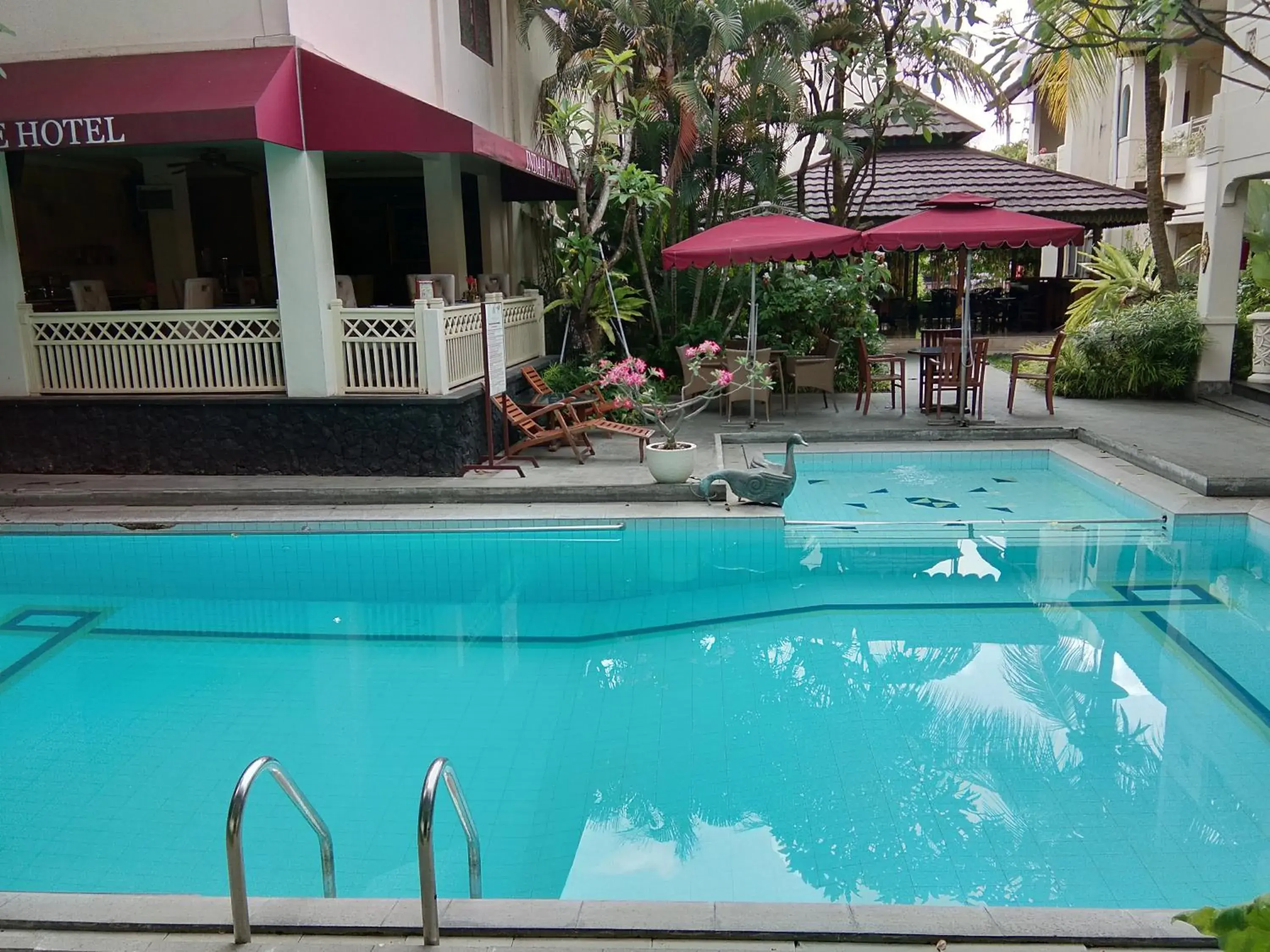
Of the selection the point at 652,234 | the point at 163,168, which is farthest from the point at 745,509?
the point at 163,168

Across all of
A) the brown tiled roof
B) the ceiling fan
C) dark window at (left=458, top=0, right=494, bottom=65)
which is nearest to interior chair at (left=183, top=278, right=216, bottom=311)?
the ceiling fan

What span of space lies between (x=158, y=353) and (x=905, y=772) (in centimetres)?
848

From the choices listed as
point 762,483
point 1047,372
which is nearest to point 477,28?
point 762,483

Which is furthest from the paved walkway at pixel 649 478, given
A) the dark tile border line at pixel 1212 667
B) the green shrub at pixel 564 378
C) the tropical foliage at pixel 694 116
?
the tropical foliage at pixel 694 116

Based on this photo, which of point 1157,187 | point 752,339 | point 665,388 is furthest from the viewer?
point 1157,187

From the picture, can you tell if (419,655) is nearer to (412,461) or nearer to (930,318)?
(412,461)

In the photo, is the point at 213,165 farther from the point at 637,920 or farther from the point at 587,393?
the point at 637,920

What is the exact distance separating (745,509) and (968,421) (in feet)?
15.4

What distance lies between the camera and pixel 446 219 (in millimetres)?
12586

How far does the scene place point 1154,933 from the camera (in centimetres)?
311

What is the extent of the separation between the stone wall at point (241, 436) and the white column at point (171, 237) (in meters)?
3.92

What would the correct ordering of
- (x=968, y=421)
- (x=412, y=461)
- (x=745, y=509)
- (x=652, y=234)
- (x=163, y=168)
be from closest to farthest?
(x=745, y=509)
(x=412, y=461)
(x=968, y=421)
(x=163, y=168)
(x=652, y=234)

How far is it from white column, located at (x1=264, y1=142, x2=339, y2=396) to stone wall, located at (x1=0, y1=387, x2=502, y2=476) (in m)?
0.32

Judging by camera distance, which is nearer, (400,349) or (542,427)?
(400,349)
